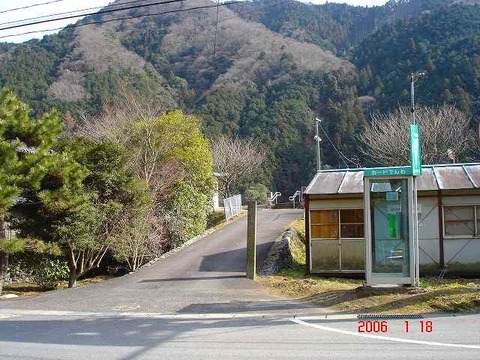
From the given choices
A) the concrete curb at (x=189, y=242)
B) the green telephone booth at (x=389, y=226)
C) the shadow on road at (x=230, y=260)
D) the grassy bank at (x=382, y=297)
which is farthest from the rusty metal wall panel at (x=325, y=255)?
the concrete curb at (x=189, y=242)

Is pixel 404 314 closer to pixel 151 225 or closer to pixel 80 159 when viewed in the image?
pixel 80 159

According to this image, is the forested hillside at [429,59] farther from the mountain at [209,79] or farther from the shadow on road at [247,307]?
the shadow on road at [247,307]

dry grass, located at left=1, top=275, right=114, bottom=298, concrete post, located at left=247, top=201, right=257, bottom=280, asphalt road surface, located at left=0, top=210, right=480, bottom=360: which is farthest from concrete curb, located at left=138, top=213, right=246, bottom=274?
concrete post, located at left=247, top=201, right=257, bottom=280

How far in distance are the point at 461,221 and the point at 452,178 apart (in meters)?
1.49

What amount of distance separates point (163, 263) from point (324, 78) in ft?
148

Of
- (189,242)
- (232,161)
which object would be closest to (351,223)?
(189,242)

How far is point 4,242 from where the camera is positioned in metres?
15.9

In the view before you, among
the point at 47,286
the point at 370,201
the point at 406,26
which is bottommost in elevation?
the point at 47,286

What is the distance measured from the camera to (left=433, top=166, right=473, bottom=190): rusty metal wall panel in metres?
17.3

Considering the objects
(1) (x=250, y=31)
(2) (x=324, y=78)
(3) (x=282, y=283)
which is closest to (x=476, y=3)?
(2) (x=324, y=78)

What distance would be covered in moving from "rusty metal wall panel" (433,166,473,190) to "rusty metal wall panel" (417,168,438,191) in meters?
0.14

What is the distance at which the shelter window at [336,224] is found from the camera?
58.2 feet

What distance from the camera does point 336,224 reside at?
58.6ft

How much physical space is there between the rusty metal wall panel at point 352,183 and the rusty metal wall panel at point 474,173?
3458 millimetres
